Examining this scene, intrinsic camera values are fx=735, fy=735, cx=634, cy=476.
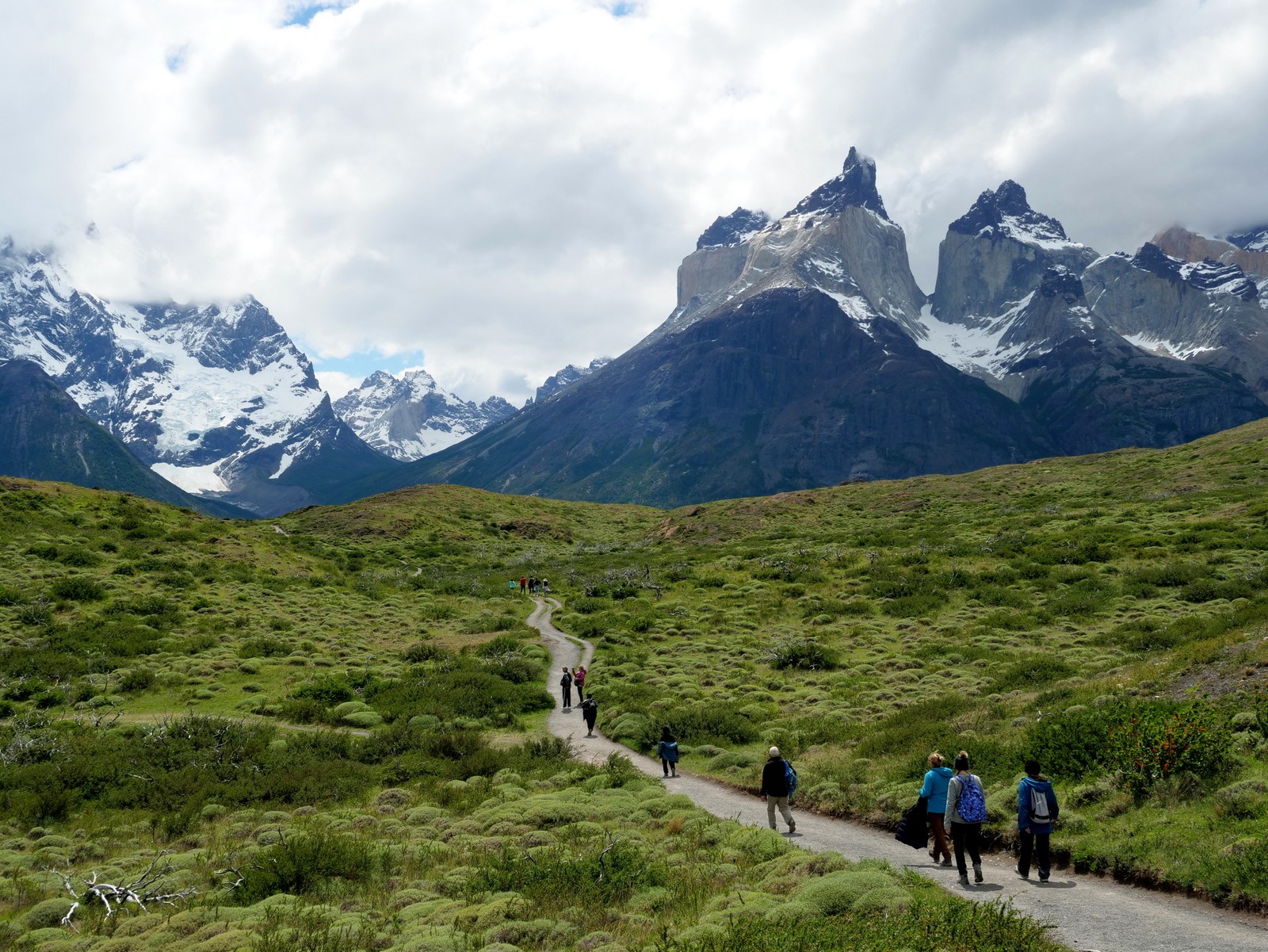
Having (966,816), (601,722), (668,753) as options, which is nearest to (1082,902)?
(966,816)

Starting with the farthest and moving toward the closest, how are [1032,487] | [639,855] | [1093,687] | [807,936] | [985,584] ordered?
[1032,487], [985,584], [1093,687], [639,855], [807,936]

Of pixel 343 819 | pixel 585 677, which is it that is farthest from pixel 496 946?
pixel 585 677

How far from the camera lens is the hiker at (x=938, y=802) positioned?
14.5 m

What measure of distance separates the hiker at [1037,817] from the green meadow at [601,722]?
0.91 meters

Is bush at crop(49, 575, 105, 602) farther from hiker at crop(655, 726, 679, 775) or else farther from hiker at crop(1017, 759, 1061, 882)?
hiker at crop(1017, 759, 1061, 882)

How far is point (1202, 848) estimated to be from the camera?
12.2m

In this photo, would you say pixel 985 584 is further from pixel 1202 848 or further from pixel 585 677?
pixel 1202 848

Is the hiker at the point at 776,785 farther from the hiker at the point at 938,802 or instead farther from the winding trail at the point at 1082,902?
the hiker at the point at 938,802

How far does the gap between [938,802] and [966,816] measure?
2.83ft

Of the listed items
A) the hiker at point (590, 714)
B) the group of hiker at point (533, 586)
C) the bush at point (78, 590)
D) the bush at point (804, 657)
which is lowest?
the hiker at point (590, 714)

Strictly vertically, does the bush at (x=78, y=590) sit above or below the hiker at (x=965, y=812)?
above

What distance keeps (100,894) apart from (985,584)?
4568 centimetres

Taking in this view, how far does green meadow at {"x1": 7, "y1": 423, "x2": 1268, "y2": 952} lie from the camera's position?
39.7 feet

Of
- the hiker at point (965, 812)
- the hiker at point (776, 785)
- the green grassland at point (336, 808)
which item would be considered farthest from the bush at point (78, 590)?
the hiker at point (965, 812)
